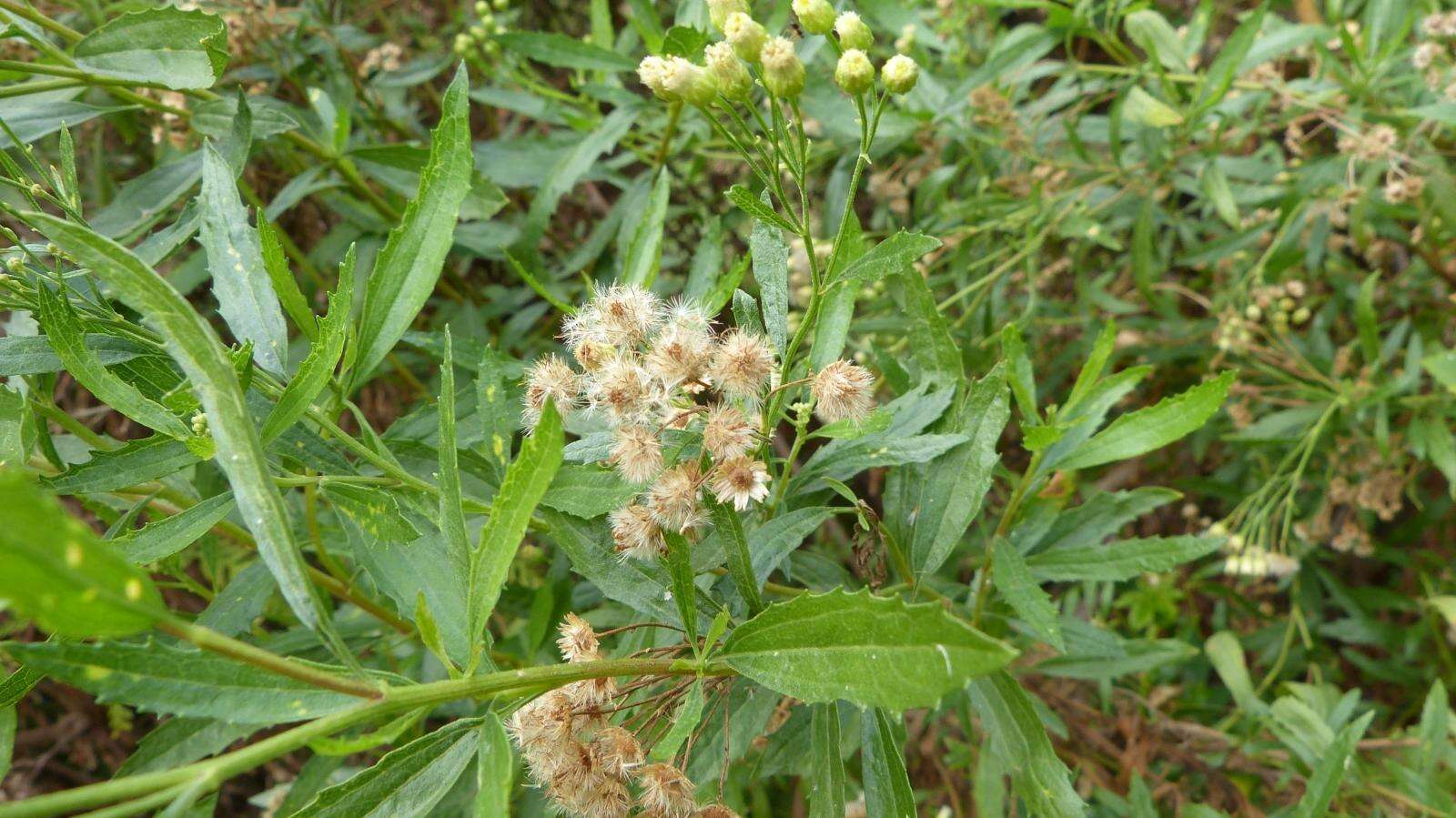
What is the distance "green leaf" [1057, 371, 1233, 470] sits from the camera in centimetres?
151

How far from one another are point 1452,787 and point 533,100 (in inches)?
115

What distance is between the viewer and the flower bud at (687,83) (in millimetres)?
1236

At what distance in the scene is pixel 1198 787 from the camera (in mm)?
2574

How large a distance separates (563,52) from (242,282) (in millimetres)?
1179

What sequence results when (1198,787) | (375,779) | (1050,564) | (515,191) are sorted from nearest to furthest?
1. (375,779)
2. (1050,564)
3. (1198,787)
4. (515,191)

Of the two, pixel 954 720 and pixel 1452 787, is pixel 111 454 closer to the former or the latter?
pixel 954 720

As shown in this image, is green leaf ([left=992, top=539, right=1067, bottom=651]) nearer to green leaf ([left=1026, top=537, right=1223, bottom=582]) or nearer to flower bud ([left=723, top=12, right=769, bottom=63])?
green leaf ([left=1026, top=537, right=1223, bottom=582])

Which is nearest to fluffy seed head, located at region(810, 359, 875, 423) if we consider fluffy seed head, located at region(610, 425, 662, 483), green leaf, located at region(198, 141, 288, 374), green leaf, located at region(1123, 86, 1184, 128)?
fluffy seed head, located at region(610, 425, 662, 483)

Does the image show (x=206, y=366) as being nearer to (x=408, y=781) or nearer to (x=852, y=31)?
(x=408, y=781)

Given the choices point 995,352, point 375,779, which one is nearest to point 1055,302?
point 995,352

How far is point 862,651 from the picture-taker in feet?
3.34

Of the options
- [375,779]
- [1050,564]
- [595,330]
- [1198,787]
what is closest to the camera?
[375,779]

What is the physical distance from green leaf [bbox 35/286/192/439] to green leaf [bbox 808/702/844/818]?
37.4 inches

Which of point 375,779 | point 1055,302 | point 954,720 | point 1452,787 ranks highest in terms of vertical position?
point 375,779
